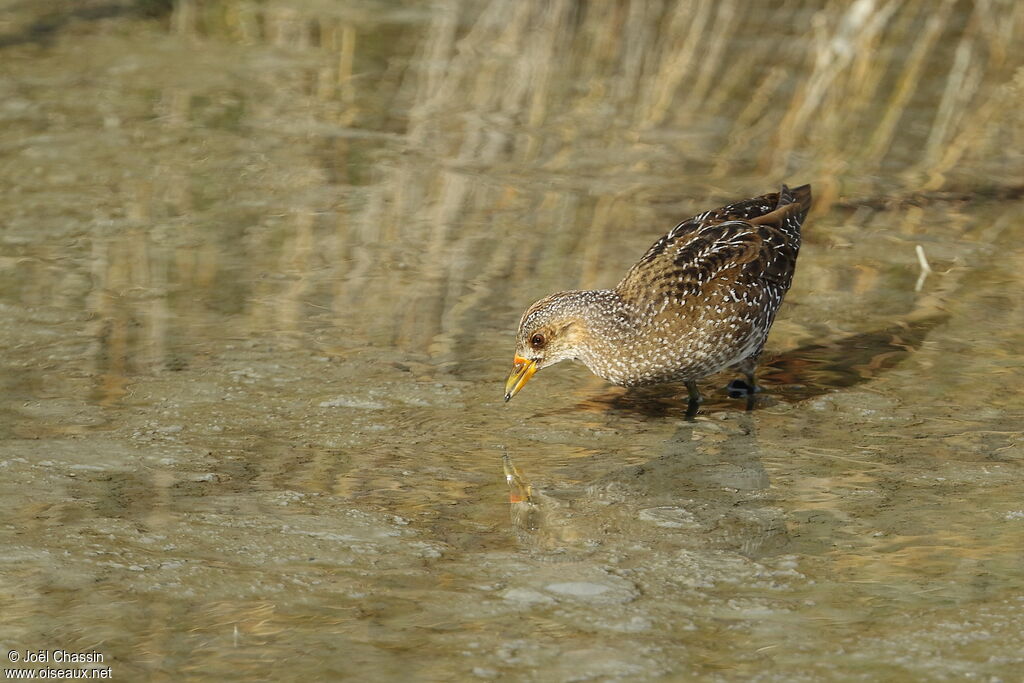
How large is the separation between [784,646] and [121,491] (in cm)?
255

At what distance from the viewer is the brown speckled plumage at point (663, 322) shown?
6.32 meters

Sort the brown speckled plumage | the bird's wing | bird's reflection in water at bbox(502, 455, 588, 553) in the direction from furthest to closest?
the bird's wing → the brown speckled plumage → bird's reflection in water at bbox(502, 455, 588, 553)

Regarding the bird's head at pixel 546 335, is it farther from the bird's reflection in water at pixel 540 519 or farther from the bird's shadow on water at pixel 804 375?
the bird's reflection in water at pixel 540 519

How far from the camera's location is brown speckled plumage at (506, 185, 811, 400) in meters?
6.32

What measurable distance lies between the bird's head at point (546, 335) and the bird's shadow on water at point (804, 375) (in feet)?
1.16

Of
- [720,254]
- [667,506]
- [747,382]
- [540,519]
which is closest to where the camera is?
[540,519]

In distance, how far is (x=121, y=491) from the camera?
5492mm

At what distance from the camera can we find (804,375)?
23.0 feet

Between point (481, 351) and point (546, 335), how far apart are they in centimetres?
72

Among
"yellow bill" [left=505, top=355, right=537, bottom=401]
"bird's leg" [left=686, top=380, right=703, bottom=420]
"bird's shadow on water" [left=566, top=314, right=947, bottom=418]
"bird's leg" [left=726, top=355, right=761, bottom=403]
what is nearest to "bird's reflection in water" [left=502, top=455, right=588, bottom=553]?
"yellow bill" [left=505, top=355, right=537, bottom=401]

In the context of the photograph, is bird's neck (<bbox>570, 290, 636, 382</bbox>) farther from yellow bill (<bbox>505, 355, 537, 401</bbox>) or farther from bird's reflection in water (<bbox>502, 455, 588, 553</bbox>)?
bird's reflection in water (<bbox>502, 455, 588, 553</bbox>)

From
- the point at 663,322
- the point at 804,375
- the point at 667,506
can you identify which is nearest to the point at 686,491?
the point at 667,506

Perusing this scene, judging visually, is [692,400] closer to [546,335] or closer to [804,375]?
[804,375]

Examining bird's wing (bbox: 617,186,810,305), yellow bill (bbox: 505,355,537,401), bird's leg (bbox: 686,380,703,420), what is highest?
bird's wing (bbox: 617,186,810,305)
